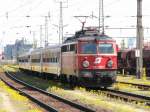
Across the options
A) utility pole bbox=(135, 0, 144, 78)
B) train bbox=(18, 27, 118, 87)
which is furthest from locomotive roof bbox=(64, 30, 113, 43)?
utility pole bbox=(135, 0, 144, 78)

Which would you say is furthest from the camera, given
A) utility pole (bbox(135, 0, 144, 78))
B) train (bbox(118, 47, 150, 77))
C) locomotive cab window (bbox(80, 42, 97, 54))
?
train (bbox(118, 47, 150, 77))

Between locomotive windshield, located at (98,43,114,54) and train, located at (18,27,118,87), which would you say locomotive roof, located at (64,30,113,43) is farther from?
locomotive windshield, located at (98,43,114,54)

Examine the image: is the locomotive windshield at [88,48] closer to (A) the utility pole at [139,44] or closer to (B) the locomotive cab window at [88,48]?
(B) the locomotive cab window at [88,48]

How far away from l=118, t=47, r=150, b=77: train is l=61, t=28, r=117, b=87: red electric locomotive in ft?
86.2

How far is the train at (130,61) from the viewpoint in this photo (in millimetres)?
55844

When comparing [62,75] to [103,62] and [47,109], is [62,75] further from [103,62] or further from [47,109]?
[47,109]

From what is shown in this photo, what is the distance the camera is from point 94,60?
95.6 feet

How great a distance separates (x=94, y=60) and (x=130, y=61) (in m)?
30.7

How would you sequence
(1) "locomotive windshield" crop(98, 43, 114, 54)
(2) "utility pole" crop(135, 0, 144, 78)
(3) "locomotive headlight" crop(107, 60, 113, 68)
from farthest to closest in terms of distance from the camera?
1. (2) "utility pole" crop(135, 0, 144, 78)
2. (1) "locomotive windshield" crop(98, 43, 114, 54)
3. (3) "locomotive headlight" crop(107, 60, 113, 68)

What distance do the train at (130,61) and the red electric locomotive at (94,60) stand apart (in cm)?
2628

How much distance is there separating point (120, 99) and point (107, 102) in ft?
4.83

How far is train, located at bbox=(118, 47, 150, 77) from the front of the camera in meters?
55.8

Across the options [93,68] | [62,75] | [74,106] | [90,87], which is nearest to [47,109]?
[74,106]

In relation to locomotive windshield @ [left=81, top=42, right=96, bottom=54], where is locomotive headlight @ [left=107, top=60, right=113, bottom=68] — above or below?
below
